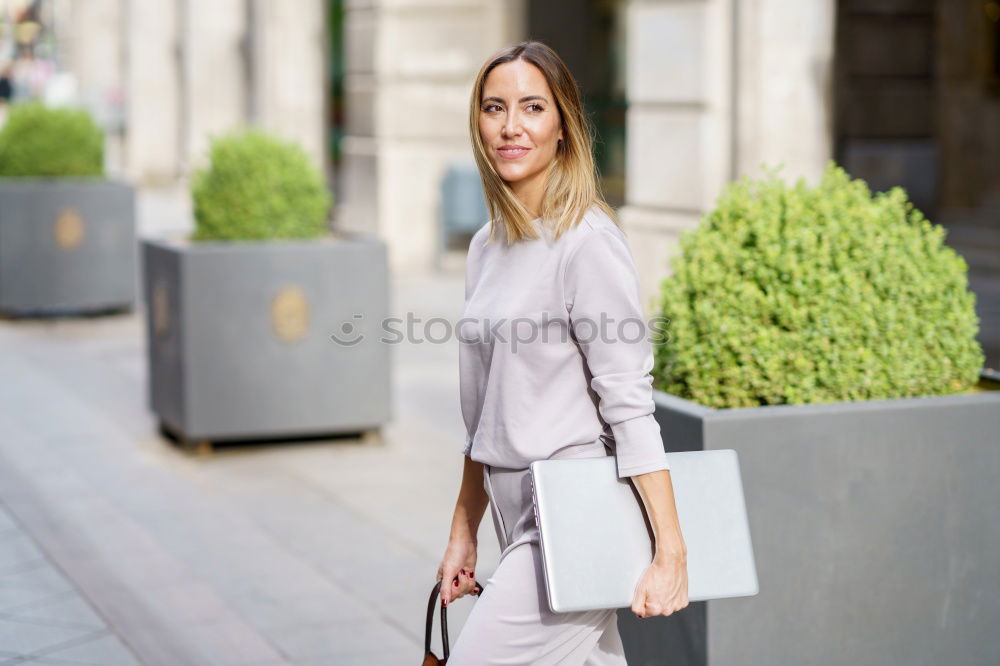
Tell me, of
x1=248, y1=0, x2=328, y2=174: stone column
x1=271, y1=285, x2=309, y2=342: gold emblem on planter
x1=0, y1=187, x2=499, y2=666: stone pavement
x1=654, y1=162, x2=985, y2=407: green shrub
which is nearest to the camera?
x1=654, y1=162, x2=985, y2=407: green shrub

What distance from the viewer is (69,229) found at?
12070 mm

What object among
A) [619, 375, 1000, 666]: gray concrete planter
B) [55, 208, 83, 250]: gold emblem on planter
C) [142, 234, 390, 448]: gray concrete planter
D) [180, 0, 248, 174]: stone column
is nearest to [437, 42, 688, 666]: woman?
[619, 375, 1000, 666]: gray concrete planter

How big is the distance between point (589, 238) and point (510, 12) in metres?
13.0

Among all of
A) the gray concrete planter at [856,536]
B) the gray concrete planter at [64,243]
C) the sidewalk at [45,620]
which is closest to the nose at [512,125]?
the gray concrete planter at [856,536]

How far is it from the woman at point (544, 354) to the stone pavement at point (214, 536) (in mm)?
1925

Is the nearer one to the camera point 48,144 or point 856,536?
point 856,536

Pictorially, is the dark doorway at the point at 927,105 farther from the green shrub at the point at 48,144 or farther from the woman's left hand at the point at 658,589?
the woman's left hand at the point at 658,589

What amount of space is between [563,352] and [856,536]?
1.31 meters

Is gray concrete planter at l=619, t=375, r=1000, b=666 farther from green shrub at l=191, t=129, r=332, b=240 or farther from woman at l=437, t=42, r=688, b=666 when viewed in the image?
green shrub at l=191, t=129, r=332, b=240

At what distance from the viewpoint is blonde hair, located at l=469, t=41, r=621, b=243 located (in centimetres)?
296

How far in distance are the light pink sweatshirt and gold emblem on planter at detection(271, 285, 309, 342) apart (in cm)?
480

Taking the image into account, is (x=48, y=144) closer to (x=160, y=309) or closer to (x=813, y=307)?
(x=160, y=309)

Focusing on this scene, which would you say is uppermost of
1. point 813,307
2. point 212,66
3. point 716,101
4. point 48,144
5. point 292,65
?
point 212,66

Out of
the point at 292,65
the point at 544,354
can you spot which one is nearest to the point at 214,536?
the point at 544,354
